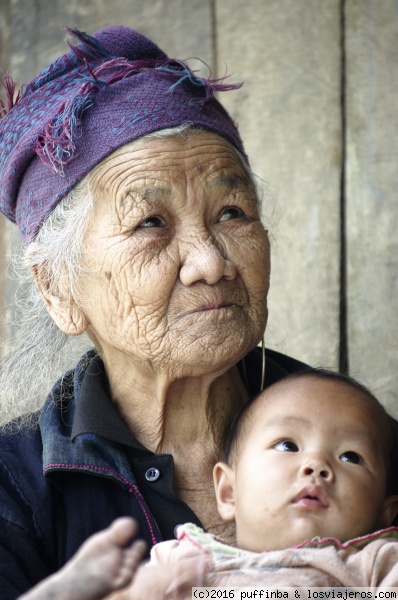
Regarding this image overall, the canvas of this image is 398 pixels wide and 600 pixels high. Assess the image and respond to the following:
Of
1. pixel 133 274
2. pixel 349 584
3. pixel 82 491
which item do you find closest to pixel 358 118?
pixel 133 274

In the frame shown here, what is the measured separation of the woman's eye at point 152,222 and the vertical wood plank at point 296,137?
40.1 inches

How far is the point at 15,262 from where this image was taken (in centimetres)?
302

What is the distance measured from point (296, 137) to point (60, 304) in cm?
128

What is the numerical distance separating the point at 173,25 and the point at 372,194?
0.99 m

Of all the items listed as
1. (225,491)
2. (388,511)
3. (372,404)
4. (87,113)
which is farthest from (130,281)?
(388,511)

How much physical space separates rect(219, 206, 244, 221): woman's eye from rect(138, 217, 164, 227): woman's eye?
0.61 feet

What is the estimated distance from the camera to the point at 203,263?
2.56 meters

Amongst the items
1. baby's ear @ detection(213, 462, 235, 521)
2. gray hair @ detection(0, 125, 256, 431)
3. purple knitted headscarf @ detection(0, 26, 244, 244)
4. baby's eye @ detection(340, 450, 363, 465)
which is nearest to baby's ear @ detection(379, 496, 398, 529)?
baby's eye @ detection(340, 450, 363, 465)

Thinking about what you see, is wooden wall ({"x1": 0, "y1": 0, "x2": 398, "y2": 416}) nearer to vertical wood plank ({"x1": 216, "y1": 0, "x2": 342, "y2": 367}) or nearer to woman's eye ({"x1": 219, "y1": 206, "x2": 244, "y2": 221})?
vertical wood plank ({"x1": 216, "y1": 0, "x2": 342, "y2": 367})

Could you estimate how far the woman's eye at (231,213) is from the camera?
2744 millimetres

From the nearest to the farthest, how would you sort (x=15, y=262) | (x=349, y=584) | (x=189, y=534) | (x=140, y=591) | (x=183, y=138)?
(x=140, y=591), (x=349, y=584), (x=189, y=534), (x=183, y=138), (x=15, y=262)

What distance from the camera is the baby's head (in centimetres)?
216

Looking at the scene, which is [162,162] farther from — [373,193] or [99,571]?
[99,571]

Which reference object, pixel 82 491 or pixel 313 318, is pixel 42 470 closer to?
pixel 82 491
